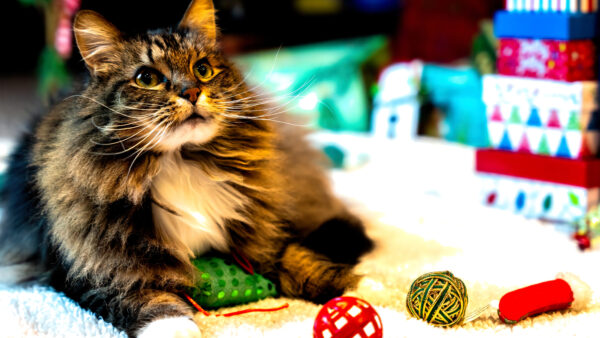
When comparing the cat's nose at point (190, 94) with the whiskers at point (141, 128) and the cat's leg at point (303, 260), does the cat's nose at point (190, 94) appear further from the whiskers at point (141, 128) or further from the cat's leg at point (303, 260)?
the cat's leg at point (303, 260)

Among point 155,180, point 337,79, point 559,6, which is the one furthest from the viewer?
point 337,79

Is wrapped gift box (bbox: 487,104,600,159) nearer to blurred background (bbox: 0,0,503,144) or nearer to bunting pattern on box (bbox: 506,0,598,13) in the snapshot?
bunting pattern on box (bbox: 506,0,598,13)

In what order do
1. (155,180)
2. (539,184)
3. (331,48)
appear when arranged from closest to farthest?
(155,180), (539,184), (331,48)

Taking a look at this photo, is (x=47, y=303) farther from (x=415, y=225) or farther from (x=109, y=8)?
(x=109, y=8)

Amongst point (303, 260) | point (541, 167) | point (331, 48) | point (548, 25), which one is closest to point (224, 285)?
point (303, 260)

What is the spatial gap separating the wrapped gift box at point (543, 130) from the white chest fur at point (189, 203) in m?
1.01

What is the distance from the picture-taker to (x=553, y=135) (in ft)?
6.61

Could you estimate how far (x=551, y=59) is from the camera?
197 centimetres

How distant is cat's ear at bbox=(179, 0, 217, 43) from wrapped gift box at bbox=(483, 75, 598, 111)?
0.96m

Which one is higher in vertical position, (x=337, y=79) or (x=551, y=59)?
(x=551, y=59)

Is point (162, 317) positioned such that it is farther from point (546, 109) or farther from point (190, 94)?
point (546, 109)

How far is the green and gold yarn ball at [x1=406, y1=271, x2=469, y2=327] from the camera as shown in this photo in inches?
51.3

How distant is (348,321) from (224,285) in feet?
1.23

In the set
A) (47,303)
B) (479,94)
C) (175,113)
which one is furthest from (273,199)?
(479,94)
